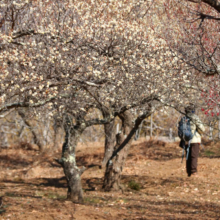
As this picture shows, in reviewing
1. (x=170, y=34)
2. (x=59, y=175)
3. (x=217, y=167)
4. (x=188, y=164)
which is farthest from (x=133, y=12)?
(x=59, y=175)

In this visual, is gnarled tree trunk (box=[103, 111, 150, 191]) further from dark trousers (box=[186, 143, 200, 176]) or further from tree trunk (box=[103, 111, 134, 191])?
dark trousers (box=[186, 143, 200, 176])

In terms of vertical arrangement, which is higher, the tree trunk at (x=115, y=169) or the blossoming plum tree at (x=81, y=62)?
the blossoming plum tree at (x=81, y=62)

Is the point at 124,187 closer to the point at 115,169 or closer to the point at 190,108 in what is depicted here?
the point at 115,169

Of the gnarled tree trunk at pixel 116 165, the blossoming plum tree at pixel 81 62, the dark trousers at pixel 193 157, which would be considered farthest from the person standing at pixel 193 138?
the gnarled tree trunk at pixel 116 165

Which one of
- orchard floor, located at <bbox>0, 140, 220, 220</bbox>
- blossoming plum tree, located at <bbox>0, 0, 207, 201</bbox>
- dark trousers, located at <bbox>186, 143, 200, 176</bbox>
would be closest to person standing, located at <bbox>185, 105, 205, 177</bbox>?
dark trousers, located at <bbox>186, 143, 200, 176</bbox>

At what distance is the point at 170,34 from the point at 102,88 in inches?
153

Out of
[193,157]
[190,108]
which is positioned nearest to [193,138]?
[193,157]

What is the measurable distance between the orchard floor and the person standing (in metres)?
0.74

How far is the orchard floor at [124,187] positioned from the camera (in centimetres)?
772

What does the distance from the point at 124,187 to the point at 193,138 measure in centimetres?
298

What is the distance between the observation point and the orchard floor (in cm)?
772

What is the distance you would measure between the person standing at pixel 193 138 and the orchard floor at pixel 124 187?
0.74 m

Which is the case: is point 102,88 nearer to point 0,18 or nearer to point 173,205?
point 0,18

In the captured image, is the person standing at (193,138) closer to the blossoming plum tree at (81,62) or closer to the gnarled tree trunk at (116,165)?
the blossoming plum tree at (81,62)
